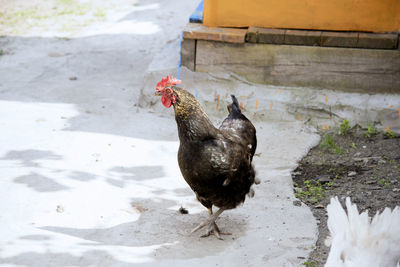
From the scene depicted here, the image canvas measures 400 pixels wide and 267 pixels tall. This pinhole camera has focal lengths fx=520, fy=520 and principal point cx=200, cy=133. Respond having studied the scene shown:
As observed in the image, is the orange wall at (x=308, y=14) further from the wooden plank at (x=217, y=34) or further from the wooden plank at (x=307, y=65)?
the wooden plank at (x=307, y=65)

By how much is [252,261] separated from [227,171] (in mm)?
734

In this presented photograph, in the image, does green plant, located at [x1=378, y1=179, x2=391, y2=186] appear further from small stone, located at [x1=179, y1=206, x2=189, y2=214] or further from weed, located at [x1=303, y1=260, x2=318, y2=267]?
small stone, located at [x1=179, y1=206, x2=189, y2=214]

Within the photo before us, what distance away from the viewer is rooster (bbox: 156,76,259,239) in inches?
164

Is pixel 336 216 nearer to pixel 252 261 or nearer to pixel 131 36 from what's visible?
pixel 252 261

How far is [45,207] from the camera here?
4.74m

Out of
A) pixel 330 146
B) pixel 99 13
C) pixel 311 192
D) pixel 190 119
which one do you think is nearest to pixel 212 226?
pixel 190 119

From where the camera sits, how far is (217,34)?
6.76 metres

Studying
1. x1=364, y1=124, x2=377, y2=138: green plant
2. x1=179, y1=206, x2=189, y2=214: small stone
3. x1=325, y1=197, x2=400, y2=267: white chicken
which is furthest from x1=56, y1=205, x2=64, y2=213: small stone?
x1=364, y1=124, x2=377, y2=138: green plant

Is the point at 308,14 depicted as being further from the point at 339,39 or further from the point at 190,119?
the point at 190,119

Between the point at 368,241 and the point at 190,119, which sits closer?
the point at 368,241

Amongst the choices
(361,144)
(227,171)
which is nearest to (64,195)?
(227,171)

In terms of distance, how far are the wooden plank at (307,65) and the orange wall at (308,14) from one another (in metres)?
0.30

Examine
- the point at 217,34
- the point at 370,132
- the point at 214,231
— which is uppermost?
the point at 217,34

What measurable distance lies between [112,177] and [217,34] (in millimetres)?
2472
